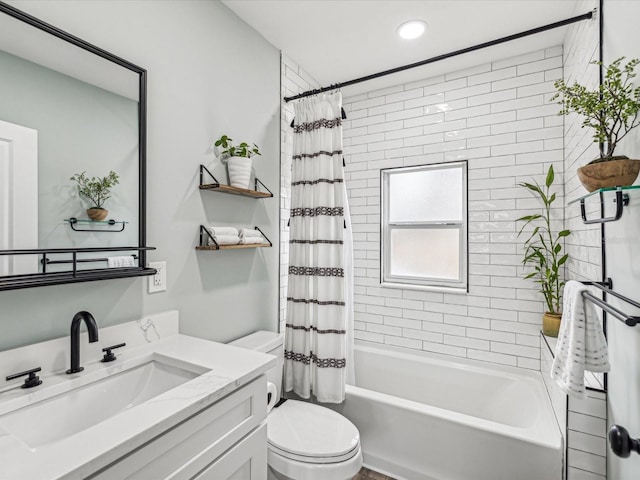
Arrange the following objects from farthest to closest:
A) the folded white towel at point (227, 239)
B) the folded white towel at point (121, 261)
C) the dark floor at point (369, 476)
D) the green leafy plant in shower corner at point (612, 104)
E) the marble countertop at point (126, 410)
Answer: the dark floor at point (369, 476)
the folded white towel at point (227, 239)
the folded white towel at point (121, 261)
the green leafy plant in shower corner at point (612, 104)
the marble countertop at point (126, 410)

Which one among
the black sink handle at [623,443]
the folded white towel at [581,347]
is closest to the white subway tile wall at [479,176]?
the folded white towel at [581,347]

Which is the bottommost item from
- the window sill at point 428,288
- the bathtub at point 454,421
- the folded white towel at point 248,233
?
the bathtub at point 454,421

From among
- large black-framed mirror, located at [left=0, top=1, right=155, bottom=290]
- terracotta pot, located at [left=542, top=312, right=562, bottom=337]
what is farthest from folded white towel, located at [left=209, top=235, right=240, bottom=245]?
terracotta pot, located at [left=542, top=312, right=562, bottom=337]

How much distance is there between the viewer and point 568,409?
5.02ft

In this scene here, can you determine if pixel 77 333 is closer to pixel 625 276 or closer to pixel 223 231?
pixel 223 231

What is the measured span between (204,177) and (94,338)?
968 millimetres

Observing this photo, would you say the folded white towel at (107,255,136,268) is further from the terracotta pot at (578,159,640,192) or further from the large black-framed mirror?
the terracotta pot at (578,159,640,192)

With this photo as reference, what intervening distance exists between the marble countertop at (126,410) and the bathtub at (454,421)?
1.09m

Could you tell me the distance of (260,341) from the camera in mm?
2018

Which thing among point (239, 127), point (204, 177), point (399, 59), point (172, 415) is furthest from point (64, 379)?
point (399, 59)

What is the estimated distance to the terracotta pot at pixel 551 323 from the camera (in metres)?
2.06

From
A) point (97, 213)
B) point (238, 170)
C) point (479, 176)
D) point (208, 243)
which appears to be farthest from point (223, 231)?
point (479, 176)

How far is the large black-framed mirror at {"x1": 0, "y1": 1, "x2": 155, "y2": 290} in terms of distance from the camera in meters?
1.05

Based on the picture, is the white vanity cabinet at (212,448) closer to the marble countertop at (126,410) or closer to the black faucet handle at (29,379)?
the marble countertop at (126,410)
